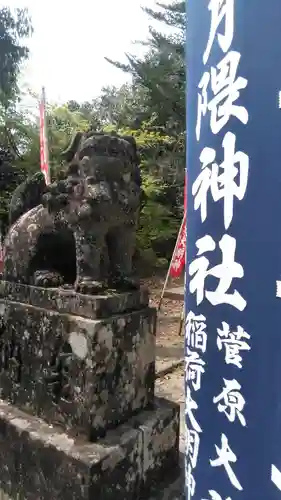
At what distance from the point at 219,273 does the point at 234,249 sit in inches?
3.8

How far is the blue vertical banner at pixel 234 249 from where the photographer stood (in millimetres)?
1124

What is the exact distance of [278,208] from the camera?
1.11 m

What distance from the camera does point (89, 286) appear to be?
190cm

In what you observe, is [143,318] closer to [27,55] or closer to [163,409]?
[163,409]

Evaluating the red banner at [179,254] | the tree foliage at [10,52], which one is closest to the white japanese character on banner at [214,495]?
the red banner at [179,254]

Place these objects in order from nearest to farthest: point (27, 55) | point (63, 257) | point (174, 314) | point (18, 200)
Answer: point (63, 257) < point (18, 200) < point (174, 314) < point (27, 55)

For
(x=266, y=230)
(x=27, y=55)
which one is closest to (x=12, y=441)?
(x=266, y=230)

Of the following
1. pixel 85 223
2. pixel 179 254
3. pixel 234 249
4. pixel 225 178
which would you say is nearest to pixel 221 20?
pixel 225 178

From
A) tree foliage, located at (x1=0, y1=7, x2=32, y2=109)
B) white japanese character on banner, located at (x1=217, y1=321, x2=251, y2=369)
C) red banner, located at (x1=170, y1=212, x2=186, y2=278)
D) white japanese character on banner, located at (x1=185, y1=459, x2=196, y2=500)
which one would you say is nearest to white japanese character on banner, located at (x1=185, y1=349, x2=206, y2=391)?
white japanese character on banner, located at (x1=217, y1=321, x2=251, y2=369)

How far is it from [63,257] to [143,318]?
59 centimetres

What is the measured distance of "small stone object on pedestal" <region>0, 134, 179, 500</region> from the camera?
1.81 m

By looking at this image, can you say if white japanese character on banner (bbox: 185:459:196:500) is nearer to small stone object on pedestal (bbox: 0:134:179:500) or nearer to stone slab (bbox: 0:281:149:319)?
small stone object on pedestal (bbox: 0:134:179:500)

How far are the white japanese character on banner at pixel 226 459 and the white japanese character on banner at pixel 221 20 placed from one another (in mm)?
1165

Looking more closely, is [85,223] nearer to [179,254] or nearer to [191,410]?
[191,410]
